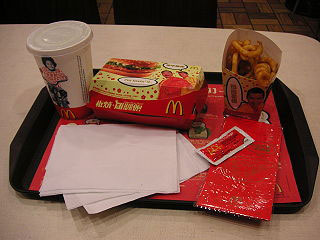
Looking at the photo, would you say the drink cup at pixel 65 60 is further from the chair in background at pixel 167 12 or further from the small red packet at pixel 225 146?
the chair in background at pixel 167 12

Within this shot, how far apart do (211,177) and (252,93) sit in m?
0.20

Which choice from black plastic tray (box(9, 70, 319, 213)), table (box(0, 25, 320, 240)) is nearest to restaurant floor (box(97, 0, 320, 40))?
table (box(0, 25, 320, 240))

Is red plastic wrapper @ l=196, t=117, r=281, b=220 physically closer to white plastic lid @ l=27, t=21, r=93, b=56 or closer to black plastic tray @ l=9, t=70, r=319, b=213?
black plastic tray @ l=9, t=70, r=319, b=213

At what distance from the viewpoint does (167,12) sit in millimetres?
1143

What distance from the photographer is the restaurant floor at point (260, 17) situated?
223 cm

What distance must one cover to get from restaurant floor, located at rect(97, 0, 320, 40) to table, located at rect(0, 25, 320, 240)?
1373mm

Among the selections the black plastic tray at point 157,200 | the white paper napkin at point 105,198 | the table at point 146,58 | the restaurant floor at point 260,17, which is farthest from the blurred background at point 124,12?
the restaurant floor at point 260,17

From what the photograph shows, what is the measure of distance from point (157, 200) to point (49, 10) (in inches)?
39.3

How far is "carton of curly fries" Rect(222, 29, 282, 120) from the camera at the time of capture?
0.60m

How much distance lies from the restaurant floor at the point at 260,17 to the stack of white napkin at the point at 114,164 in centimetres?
184

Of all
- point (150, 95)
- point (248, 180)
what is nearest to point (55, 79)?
point (150, 95)

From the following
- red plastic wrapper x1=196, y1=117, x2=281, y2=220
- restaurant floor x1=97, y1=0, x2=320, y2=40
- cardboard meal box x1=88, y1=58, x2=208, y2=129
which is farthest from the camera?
restaurant floor x1=97, y1=0, x2=320, y2=40

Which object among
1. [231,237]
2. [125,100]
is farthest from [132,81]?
[231,237]

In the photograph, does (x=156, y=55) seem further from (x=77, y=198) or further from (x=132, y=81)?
(x=77, y=198)
